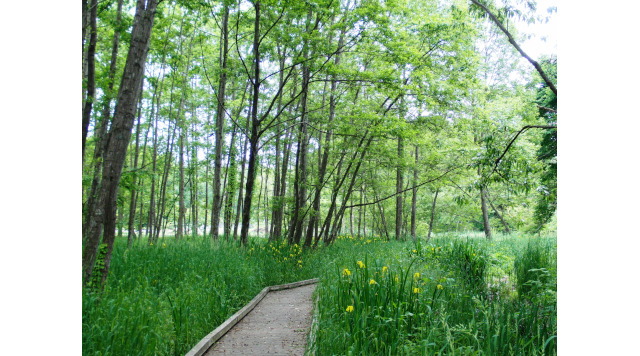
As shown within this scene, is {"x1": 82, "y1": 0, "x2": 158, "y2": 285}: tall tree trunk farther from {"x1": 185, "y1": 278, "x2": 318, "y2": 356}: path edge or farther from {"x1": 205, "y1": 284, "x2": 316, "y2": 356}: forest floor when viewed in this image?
{"x1": 205, "y1": 284, "x2": 316, "y2": 356}: forest floor

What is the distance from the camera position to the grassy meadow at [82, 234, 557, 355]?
2.49 meters

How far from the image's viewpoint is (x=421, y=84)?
8141 mm

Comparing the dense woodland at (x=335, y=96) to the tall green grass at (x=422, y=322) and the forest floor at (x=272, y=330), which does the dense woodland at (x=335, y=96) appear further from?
the forest floor at (x=272, y=330)

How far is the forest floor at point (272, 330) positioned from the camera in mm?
3256

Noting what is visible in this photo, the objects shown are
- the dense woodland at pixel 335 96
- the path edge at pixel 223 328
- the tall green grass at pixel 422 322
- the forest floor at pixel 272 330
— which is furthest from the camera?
the dense woodland at pixel 335 96

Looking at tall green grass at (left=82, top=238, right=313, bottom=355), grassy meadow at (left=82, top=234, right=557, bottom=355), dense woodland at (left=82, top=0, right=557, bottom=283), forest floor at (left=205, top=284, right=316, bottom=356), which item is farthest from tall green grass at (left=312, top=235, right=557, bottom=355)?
dense woodland at (left=82, top=0, right=557, bottom=283)

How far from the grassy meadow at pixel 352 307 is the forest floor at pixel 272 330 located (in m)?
0.26

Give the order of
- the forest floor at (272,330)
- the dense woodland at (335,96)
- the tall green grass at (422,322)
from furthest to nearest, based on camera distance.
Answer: the dense woodland at (335,96)
the forest floor at (272,330)
the tall green grass at (422,322)

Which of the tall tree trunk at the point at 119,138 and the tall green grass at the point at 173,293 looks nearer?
the tall green grass at the point at 173,293

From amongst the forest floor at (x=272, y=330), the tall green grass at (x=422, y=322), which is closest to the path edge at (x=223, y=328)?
the forest floor at (x=272, y=330)

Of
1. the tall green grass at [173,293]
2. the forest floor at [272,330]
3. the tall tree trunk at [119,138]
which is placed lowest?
the forest floor at [272,330]

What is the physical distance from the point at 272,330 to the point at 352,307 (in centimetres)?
127
